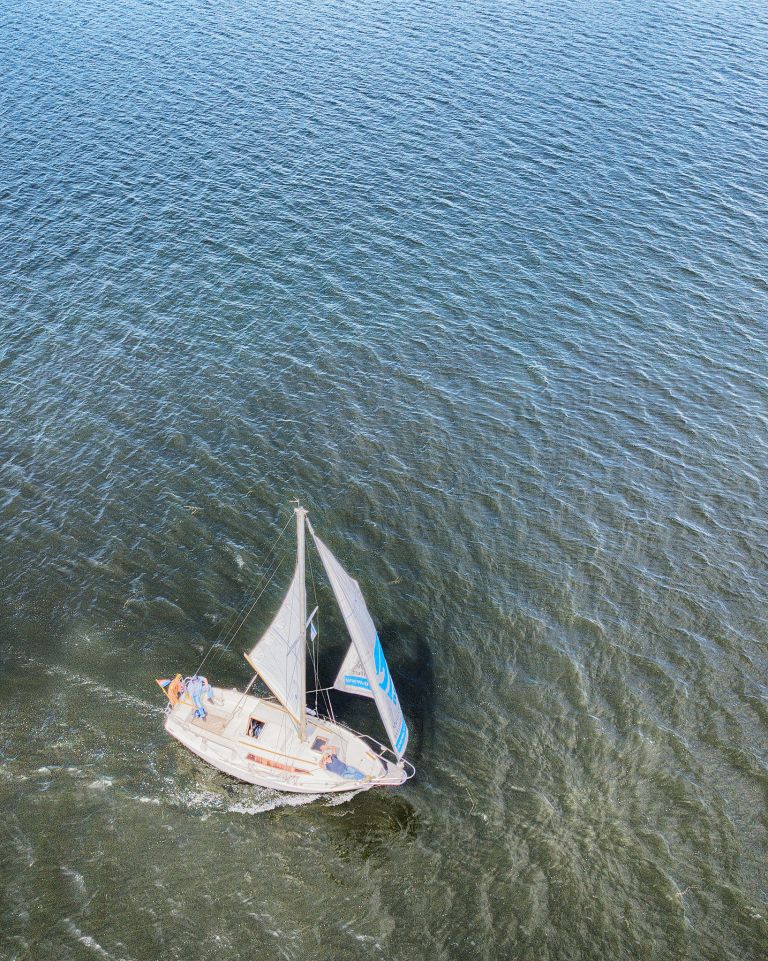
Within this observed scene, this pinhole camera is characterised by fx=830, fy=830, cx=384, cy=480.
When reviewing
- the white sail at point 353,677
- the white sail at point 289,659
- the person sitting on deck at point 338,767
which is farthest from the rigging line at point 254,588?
the person sitting on deck at point 338,767

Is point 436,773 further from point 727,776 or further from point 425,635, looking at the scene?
point 727,776

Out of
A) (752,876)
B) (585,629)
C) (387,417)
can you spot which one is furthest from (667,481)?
(752,876)

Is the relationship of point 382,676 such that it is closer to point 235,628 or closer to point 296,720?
point 296,720

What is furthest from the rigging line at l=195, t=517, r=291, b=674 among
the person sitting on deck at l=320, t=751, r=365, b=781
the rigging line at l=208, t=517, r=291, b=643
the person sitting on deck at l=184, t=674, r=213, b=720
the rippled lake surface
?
the person sitting on deck at l=320, t=751, r=365, b=781

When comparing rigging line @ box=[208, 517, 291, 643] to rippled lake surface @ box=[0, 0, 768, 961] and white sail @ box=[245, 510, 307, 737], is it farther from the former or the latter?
white sail @ box=[245, 510, 307, 737]

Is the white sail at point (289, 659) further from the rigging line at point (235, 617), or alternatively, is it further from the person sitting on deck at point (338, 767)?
the rigging line at point (235, 617)

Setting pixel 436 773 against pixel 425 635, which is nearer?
pixel 436 773
